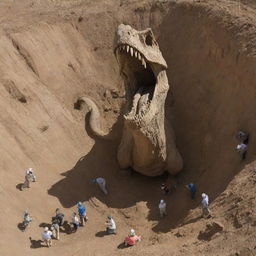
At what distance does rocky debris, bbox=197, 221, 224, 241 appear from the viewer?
10008 millimetres

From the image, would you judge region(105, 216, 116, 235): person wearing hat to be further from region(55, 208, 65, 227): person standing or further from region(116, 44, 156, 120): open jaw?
region(116, 44, 156, 120): open jaw

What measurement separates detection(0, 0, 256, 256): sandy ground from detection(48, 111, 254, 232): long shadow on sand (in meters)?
0.03

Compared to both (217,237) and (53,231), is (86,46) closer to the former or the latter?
(53,231)

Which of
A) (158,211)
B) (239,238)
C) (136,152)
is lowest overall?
(158,211)

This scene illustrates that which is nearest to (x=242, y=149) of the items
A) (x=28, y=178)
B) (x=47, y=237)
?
(x=47, y=237)

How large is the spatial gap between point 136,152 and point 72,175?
6.43 ft

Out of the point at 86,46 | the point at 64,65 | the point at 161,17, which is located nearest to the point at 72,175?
the point at 64,65

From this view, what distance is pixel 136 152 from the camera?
541 inches

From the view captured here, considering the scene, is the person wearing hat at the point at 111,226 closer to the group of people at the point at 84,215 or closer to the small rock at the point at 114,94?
the group of people at the point at 84,215

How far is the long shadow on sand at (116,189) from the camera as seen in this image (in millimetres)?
12852

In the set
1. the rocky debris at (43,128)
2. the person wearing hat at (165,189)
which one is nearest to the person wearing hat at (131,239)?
the person wearing hat at (165,189)

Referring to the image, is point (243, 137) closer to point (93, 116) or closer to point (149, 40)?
point (149, 40)

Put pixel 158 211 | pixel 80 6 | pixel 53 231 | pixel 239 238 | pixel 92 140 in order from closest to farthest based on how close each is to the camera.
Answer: pixel 239 238 < pixel 53 231 < pixel 158 211 < pixel 92 140 < pixel 80 6

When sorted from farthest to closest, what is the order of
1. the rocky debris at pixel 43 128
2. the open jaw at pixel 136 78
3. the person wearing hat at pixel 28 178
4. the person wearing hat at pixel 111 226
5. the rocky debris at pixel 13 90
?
the rocky debris at pixel 13 90 → the rocky debris at pixel 43 128 → the open jaw at pixel 136 78 → the person wearing hat at pixel 28 178 → the person wearing hat at pixel 111 226
